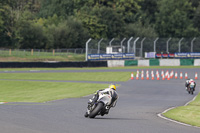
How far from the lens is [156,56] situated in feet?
198

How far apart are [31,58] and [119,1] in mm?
40418

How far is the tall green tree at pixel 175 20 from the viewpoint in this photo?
95.2 metres

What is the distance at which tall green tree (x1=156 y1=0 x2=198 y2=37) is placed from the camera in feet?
313

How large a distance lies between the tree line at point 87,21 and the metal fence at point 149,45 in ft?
48.1

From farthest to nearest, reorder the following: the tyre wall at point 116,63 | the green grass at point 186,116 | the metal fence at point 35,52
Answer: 1. the metal fence at point 35,52
2. the tyre wall at point 116,63
3. the green grass at point 186,116

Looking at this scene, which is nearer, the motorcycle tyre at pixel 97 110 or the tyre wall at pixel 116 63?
the motorcycle tyre at pixel 97 110

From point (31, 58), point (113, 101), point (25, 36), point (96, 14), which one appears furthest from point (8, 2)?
point (113, 101)

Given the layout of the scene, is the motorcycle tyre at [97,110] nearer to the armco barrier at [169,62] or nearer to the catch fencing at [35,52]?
the armco barrier at [169,62]

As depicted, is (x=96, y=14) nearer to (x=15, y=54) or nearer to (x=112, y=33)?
(x=112, y=33)

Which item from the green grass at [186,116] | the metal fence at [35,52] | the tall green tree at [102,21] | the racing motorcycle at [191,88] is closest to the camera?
the green grass at [186,116]

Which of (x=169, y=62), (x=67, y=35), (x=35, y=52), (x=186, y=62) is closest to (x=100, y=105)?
(x=169, y=62)

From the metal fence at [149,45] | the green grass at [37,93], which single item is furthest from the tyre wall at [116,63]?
the green grass at [37,93]

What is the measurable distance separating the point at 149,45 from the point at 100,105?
158 feet

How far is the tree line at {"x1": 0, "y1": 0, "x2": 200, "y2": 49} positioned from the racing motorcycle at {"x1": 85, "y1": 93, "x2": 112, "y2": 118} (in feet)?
189
